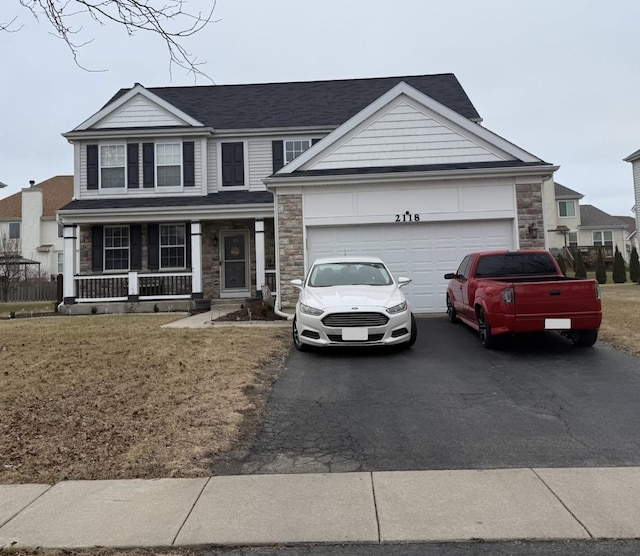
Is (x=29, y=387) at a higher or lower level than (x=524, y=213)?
lower

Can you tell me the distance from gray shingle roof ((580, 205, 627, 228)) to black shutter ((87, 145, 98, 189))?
40.8 metres

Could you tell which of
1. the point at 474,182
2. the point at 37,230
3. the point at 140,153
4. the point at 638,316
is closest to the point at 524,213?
the point at 474,182

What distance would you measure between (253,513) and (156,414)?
234 centimetres

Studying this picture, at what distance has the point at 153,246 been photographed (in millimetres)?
17062

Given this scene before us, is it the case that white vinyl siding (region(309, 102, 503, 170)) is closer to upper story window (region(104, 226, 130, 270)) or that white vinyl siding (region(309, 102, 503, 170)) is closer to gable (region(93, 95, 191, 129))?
gable (region(93, 95, 191, 129))

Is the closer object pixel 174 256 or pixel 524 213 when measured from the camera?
pixel 524 213

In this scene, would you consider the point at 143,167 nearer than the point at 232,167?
Yes

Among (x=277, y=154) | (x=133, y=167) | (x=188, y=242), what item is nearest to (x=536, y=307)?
(x=277, y=154)

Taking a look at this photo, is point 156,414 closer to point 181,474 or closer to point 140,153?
point 181,474

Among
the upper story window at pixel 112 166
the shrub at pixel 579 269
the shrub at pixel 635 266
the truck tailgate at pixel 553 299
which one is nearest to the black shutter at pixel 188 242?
the upper story window at pixel 112 166

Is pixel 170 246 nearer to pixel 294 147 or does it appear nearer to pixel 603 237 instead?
pixel 294 147

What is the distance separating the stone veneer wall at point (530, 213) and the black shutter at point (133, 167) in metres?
12.1

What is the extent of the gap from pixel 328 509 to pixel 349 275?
20.3 ft

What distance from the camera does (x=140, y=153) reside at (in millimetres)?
17203
